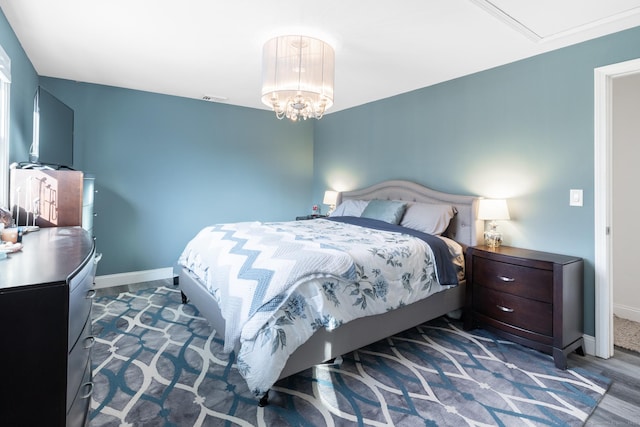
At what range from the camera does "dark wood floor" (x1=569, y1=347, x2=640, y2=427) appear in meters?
1.79

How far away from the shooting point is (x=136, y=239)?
4.21 metres

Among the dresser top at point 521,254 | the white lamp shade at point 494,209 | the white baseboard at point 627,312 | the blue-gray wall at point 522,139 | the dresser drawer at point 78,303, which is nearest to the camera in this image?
the dresser drawer at point 78,303

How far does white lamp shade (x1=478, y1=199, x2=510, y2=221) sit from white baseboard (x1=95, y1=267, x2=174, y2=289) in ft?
12.9

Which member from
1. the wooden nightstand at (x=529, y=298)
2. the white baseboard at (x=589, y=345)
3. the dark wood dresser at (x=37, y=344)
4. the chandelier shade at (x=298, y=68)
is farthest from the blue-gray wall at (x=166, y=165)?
the white baseboard at (x=589, y=345)

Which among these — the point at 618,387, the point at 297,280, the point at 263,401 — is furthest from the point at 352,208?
the point at 618,387

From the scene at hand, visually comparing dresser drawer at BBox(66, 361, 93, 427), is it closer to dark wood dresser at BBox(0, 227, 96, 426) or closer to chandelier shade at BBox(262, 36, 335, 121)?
dark wood dresser at BBox(0, 227, 96, 426)

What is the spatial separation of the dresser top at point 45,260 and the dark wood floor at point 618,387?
102 inches

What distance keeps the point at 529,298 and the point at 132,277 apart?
4362mm

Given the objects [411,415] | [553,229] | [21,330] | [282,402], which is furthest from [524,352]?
[21,330]

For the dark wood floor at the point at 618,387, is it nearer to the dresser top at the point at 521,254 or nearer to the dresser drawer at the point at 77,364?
the dresser top at the point at 521,254

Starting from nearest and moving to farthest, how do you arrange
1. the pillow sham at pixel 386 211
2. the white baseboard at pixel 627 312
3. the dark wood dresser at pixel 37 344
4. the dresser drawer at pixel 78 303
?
1. the dark wood dresser at pixel 37 344
2. the dresser drawer at pixel 78 303
3. the white baseboard at pixel 627 312
4. the pillow sham at pixel 386 211

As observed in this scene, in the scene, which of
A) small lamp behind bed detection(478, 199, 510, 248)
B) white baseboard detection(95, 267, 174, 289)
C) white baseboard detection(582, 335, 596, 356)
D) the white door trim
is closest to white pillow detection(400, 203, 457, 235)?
small lamp behind bed detection(478, 199, 510, 248)

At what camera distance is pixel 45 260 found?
1.27 meters

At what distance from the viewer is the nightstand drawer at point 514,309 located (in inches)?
94.9
